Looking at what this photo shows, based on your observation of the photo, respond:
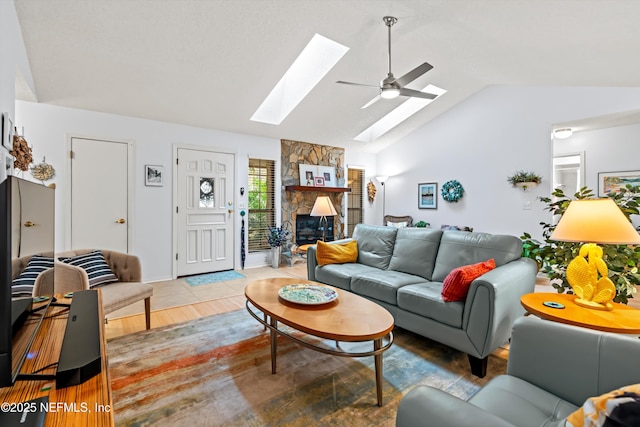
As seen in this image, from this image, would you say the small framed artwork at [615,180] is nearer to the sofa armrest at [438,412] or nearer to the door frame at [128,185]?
the sofa armrest at [438,412]

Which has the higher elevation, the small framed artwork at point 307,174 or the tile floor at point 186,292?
the small framed artwork at point 307,174

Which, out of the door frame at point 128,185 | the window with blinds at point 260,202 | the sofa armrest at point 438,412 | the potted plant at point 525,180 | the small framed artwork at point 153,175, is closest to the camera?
the sofa armrest at point 438,412

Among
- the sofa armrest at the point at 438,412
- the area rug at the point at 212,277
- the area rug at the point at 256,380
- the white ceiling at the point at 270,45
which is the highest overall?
the white ceiling at the point at 270,45

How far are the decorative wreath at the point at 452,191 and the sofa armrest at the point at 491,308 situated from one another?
11.8 feet

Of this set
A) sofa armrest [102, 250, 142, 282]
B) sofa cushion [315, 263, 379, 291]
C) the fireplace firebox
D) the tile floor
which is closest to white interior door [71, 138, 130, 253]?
the tile floor

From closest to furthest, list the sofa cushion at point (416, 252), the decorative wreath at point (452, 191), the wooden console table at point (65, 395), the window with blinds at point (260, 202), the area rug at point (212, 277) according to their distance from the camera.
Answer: the wooden console table at point (65, 395) → the sofa cushion at point (416, 252) → the area rug at point (212, 277) → the window with blinds at point (260, 202) → the decorative wreath at point (452, 191)

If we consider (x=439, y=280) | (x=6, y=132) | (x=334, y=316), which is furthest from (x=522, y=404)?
(x=6, y=132)

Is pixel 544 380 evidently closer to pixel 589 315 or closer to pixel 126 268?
pixel 589 315

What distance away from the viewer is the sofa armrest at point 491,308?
1.98 m

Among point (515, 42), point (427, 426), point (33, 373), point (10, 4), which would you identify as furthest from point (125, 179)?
point (515, 42)

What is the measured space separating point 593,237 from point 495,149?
385 cm

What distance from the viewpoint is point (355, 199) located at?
23.0 feet

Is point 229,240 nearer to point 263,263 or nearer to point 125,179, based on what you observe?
point 263,263

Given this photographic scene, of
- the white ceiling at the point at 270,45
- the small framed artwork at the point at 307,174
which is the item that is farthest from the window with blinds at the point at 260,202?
the white ceiling at the point at 270,45
